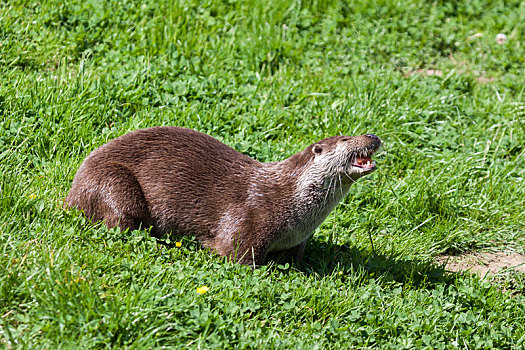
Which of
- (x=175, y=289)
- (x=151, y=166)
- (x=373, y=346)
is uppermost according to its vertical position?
(x=151, y=166)

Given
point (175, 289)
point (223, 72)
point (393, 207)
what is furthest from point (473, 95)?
point (175, 289)

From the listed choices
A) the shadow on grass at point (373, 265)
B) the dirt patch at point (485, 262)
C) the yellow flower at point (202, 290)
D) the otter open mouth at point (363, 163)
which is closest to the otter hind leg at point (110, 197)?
the yellow flower at point (202, 290)

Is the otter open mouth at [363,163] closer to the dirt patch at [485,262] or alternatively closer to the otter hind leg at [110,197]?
the dirt patch at [485,262]

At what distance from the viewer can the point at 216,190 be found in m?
4.04

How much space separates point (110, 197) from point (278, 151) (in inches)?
61.0

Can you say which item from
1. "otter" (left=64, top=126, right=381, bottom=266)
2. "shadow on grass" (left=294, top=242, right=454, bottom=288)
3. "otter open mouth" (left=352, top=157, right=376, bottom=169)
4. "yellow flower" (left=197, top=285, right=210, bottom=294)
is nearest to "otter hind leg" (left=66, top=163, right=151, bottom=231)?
"otter" (left=64, top=126, right=381, bottom=266)

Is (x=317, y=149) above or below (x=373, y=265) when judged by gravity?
above

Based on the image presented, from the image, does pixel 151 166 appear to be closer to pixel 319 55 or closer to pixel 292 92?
pixel 292 92

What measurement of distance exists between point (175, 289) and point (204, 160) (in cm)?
98

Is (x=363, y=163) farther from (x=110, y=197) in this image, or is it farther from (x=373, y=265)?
(x=110, y=197)

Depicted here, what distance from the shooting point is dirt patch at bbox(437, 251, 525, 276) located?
4.61m

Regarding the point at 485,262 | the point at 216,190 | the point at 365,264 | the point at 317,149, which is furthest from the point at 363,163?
the point at 485,262

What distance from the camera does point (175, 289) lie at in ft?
11.1

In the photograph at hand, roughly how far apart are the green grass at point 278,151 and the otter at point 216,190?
0.14m
